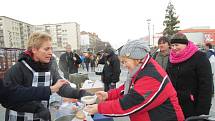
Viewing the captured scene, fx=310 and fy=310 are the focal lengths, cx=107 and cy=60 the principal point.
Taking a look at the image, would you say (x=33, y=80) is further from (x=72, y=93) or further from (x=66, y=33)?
(x=66, y=33)

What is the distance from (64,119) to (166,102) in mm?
998

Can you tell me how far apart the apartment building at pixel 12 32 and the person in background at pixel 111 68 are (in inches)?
3310

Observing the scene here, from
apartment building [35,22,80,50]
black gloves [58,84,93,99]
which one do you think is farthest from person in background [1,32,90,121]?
apartment building [35,22,80,50]

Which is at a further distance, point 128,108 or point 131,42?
point 131,42

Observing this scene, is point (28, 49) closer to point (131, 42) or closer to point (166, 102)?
point (131, 42)

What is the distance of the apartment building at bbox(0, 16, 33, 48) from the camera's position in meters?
93.4

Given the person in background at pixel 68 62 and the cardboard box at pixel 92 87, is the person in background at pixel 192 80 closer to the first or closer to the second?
the cardboard box at pixel 92 87

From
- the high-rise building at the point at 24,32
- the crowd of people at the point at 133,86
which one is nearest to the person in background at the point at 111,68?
the crowd of people at the point at 133,86

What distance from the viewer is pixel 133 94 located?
2348 millimetres

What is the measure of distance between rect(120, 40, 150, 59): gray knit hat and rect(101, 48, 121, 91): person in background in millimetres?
5148

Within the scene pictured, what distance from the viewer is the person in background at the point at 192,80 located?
134 inches

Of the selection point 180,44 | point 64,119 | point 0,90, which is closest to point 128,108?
point 64,119

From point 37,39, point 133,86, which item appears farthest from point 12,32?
point 133,86

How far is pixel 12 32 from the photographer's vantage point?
103 m
